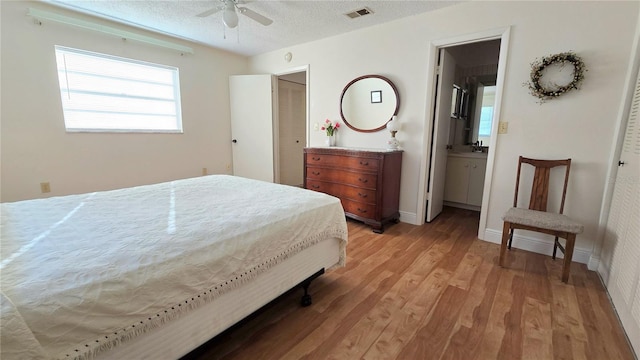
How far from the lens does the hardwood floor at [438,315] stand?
1396 millimetres

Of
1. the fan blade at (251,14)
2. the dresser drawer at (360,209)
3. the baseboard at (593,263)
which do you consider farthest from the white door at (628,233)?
the fan blade at (251,14)

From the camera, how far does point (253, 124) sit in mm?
4527

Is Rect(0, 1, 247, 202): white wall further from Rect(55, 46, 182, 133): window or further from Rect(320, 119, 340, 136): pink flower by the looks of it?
Rect(320, 119, 340, 136): pink flower

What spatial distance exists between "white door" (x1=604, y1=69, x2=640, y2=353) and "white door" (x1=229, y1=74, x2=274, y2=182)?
154 inches

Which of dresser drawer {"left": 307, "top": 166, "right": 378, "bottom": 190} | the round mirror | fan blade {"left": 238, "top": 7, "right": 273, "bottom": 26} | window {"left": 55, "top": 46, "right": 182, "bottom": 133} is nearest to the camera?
fan blade {"left": 238, "top": 7, "right": 273, "bottom": 26}

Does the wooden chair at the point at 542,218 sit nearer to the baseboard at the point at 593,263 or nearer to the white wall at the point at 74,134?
the baseboard at the point at 593,263

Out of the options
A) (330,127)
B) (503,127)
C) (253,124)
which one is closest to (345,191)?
(330,127)

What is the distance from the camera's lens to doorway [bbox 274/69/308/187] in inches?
189

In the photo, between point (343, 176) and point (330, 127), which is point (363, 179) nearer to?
point (343, 176)

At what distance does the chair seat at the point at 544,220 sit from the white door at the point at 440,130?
1033mm

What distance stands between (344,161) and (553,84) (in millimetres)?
1998

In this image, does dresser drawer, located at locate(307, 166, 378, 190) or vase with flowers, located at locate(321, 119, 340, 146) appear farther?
vase with flowers, located at locate(321, 119, 340, 146)

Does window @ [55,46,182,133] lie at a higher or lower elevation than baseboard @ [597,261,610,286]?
higher

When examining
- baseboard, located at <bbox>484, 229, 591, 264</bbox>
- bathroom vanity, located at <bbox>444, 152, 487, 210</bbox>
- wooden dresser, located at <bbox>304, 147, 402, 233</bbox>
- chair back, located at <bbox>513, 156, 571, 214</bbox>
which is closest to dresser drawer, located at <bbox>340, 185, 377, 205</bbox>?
wooden dresser, located at <bbox>304, 147, 402, 233</bbox>
